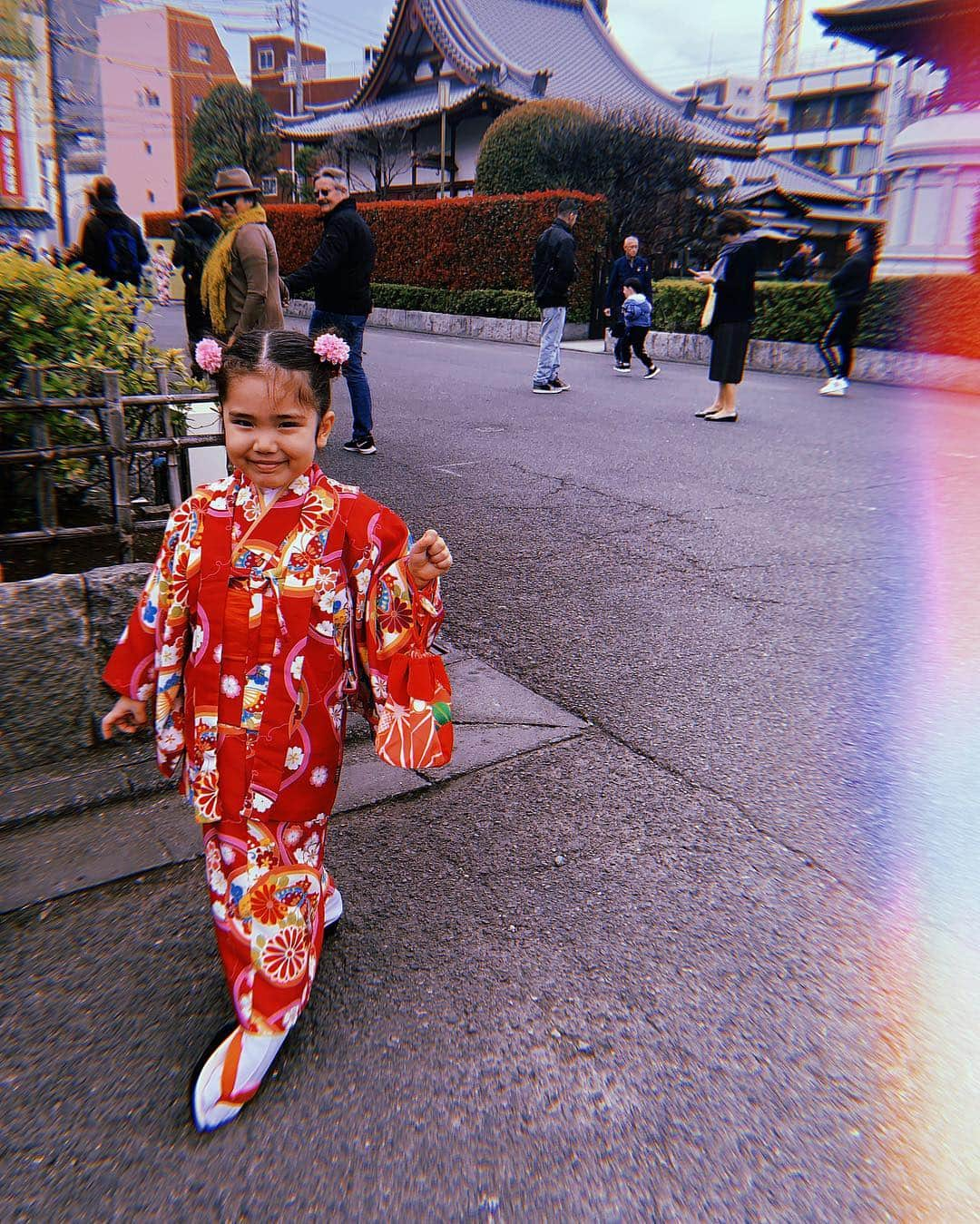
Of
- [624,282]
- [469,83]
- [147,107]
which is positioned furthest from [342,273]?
[147,107]

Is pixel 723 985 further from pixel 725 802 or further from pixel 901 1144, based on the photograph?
pixel 725 802

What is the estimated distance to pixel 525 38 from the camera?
2955 centimetres

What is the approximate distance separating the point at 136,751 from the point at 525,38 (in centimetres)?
3183

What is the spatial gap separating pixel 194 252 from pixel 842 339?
7.35 metres

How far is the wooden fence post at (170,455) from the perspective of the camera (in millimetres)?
3547

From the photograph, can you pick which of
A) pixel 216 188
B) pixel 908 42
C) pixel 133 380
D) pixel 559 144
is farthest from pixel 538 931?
pixel 559 144

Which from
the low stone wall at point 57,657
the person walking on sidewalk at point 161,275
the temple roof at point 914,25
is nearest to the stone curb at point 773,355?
the temple roof at point 914,25

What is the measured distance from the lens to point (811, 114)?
57.8 metres

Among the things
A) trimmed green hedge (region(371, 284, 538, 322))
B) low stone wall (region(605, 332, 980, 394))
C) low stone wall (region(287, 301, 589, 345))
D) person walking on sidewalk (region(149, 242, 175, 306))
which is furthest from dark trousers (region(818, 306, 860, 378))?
person walking on sidewalk (region(149, 242, 175, 306))

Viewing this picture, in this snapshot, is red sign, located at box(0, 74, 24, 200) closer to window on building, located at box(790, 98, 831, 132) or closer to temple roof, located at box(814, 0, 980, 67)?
temple roof, located at box(814, 0, 980, 67)

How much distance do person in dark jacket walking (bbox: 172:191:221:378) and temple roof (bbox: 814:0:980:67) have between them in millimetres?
9722

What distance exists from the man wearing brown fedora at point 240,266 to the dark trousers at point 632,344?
272 inches

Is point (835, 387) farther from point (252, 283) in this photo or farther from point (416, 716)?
point (416, 716)

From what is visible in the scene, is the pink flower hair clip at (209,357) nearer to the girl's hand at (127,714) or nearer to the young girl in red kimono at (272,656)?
the young girl in red kimono at (272,656)
